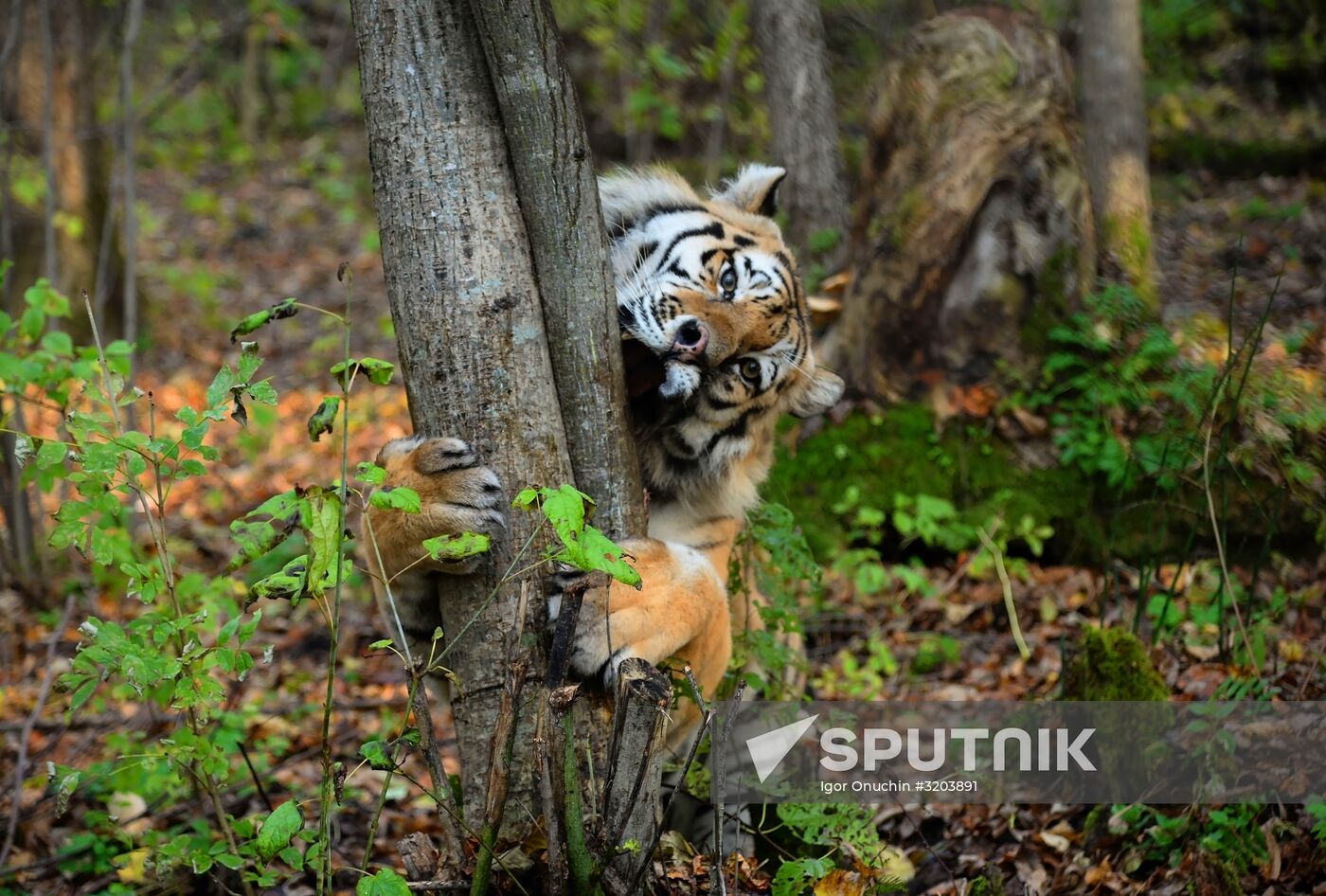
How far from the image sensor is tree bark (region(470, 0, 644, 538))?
7.83ft

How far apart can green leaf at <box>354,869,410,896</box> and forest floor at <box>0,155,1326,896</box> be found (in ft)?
1.52

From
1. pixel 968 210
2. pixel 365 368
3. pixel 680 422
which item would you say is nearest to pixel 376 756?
pixel 365 368

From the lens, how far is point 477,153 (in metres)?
2.47

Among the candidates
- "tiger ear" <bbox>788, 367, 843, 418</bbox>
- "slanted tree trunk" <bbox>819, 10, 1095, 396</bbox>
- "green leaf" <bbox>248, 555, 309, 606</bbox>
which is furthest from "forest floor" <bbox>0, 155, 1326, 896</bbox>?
"slanted tree trunk" <bbox>819, 10, 1095, 396</bbox>

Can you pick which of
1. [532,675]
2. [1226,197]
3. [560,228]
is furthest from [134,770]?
[1226,197]

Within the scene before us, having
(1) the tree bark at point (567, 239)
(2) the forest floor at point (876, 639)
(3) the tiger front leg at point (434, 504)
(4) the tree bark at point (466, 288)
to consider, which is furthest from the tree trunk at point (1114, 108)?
(3) the tiger front leg at point (434, 504)

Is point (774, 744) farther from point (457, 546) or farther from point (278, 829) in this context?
point (278, 829)

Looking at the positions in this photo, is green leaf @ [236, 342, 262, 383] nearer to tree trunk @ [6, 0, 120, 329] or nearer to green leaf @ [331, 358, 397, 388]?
green leaf @ [331, 358, 397, 388]

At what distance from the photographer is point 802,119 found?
25.0 ft

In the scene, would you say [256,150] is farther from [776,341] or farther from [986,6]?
[776,341]

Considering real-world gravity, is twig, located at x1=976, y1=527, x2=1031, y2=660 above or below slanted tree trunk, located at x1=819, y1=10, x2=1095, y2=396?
below

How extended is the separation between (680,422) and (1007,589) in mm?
2387

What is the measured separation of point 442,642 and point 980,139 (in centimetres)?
431

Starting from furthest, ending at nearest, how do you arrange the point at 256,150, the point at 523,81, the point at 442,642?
the point at 256,150 < the point at 442,642 < the point at 523,81
